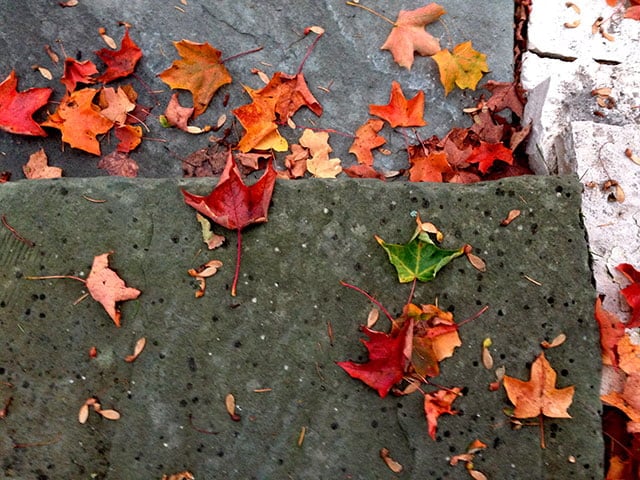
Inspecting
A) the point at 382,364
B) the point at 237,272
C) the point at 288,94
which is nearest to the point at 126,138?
the point at 288,94

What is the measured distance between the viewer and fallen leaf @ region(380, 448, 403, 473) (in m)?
1.66

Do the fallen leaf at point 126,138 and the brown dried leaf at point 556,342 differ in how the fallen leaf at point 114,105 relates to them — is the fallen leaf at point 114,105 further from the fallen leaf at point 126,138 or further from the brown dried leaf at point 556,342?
the brown dried leaf at point 556,342

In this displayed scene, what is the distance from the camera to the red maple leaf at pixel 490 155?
2.19 m

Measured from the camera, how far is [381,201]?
1.77 m

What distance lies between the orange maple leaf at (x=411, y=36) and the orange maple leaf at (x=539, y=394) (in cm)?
133

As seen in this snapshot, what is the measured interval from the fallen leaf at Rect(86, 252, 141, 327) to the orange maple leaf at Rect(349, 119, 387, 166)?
1050mm

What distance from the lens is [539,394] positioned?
1660mm

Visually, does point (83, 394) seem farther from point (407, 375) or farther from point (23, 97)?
point (23, 97)

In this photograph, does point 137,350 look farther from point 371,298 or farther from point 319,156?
point 319,156

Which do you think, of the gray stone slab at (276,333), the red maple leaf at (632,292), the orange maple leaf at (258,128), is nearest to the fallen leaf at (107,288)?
the gray stone slab at (276,333)

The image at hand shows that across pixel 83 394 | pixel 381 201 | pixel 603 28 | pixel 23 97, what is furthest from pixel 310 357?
pixel 603 28

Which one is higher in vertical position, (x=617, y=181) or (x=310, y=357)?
(x=617, y=181)

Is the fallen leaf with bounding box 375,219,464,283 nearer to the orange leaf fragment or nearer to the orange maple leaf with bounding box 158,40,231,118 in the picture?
the orange leaf fragment

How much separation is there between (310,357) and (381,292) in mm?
297
